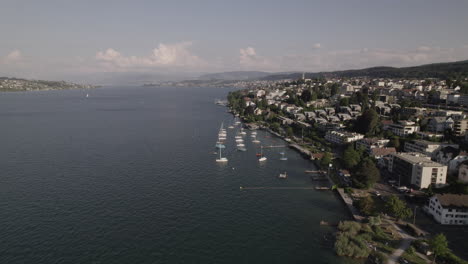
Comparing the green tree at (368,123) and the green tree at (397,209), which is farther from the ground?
the green tree at (368,123)

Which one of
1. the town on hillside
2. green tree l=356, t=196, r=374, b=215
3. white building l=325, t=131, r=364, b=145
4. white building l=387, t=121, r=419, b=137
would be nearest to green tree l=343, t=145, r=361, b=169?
the town on hillside

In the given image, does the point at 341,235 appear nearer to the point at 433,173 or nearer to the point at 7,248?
the point at 433,173

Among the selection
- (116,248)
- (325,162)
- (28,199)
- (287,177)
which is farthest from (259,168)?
(28,199)

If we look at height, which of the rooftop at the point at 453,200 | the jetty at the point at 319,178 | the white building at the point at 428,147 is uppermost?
the white building at the point at 428,147

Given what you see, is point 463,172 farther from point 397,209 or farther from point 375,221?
point 375,221

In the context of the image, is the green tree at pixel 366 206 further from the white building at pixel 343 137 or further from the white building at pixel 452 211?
the white building at pixel 343 137

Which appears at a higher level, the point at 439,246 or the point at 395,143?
the point at 395,143

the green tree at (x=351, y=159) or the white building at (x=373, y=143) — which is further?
the white building at (x=373, y=143)


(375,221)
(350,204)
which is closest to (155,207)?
(350,204)

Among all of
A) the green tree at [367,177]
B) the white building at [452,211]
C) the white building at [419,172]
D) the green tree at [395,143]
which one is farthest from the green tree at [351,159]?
the white building at [452,211]
